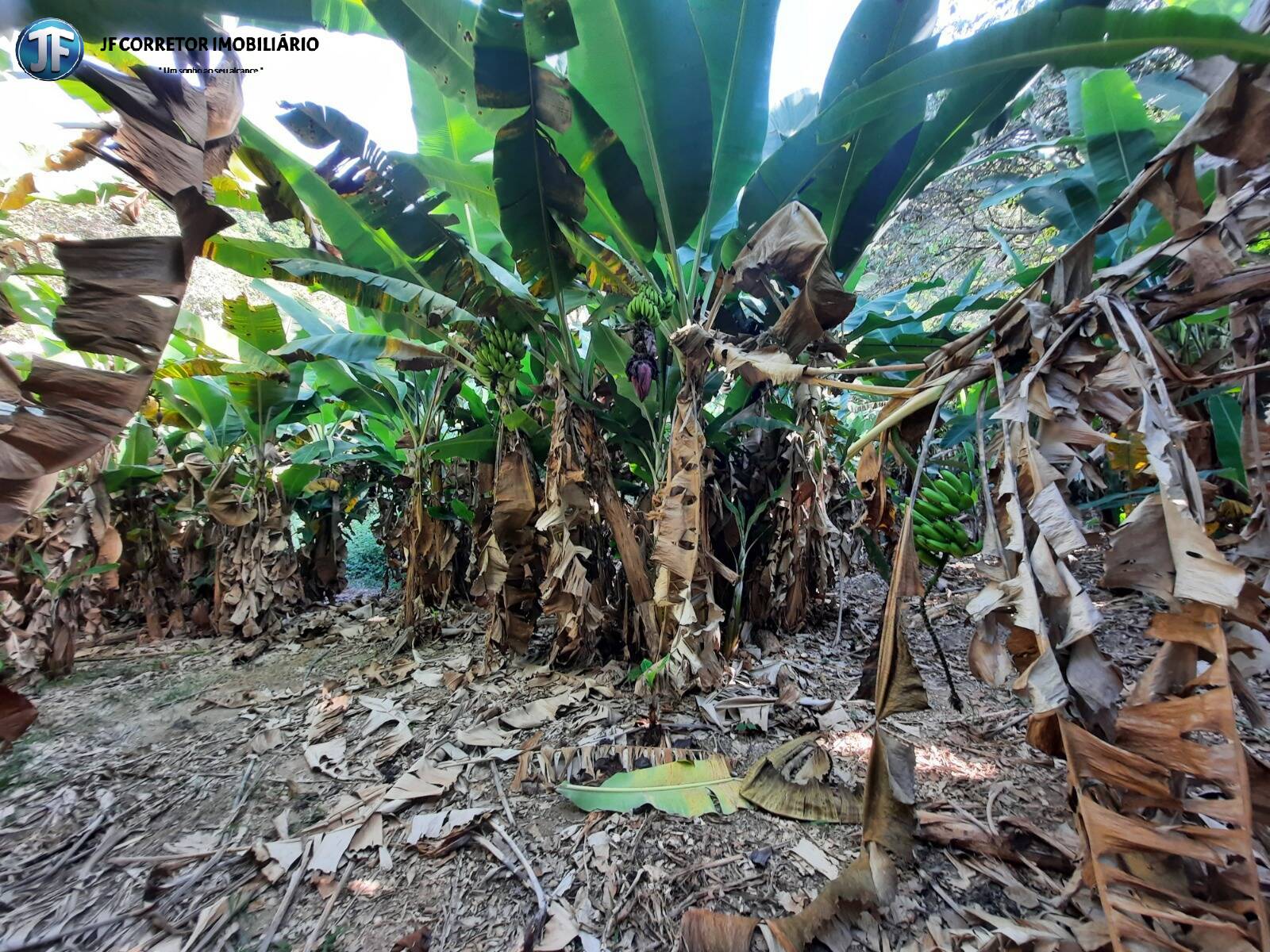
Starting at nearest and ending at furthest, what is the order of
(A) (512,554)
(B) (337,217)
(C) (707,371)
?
(C) (707,371)
(B) (337,217)
(A) (512,554)

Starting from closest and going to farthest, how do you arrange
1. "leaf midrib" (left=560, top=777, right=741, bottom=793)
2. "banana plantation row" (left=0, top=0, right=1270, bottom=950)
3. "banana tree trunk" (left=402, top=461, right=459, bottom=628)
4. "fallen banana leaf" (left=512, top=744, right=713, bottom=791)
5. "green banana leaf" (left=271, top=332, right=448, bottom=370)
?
Result: 1. "banana plantation row" (left=0, top=0, right=1270, bottom=950)
2. "leaf midrib" (left=560, top=777, right=741, bottom=793)
3. "fallen banana leaf" (left=512, top=744, right=713, bottom=791)
4. "green banana leaf" (left=271, top=332, right=448, bottom=370)
5. "banana tree trunk" (left=402, top=461, right=459, bottom=628)

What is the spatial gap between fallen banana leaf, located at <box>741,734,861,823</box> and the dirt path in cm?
3

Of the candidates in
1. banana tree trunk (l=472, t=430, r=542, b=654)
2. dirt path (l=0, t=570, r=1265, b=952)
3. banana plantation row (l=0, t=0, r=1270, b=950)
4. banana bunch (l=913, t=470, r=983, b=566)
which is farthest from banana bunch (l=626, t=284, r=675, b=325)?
dirt path (l=0, t=570, r=1265, b=952)

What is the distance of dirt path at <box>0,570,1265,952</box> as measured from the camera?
2.72 feet

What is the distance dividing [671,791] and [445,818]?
0.50 m

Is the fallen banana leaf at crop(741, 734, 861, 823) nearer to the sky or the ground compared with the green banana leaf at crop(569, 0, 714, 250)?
nearer to the ground

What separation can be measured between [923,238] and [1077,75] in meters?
3.30

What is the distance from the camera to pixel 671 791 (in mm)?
1049

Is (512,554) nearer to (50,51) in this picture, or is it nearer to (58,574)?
(50,51)

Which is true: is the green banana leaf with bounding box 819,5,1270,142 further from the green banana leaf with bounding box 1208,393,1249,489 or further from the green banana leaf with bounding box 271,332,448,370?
the green banana leaf with bounding box 271,332,448,370

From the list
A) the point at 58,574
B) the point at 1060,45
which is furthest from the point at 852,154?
the point at 58,574

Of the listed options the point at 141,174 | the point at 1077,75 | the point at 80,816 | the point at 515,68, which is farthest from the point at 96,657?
the point at 1077,75

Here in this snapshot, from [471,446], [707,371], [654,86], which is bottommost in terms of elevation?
[471,446]

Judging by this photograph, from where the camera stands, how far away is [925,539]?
1297 mm
